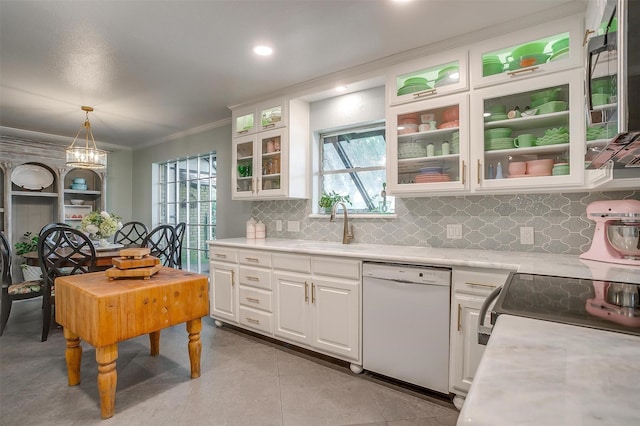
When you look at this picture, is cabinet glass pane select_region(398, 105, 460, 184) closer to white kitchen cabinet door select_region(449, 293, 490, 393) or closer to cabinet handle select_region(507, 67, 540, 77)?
cabinet handle select_region(507, 67, 540, 77)

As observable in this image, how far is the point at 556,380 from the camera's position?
1.64ft

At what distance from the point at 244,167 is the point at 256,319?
1.74 metres

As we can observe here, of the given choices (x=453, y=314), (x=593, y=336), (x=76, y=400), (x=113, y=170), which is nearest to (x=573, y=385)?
(x=593, y=336)

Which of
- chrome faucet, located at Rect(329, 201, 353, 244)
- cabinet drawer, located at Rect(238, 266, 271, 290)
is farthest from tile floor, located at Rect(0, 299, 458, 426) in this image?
chrome faucet, located at Rect(329, 201, 353, 244)

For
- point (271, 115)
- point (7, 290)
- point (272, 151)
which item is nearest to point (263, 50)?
point (271, 115)

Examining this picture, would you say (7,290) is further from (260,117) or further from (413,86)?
(413,86)

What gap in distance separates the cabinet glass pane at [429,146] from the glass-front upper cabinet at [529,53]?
0.99 feet

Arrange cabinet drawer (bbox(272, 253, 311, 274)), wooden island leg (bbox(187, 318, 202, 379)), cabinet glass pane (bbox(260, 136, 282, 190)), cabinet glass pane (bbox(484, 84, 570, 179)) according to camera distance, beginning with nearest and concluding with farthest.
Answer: cabinet glass pane (bbox(484, 84, 570, 179)) < wooden island leg (bbox(187, 318, 202, 379)) < cabinet drawer (bbox(272, 253, 311, 274)) < cabinet glass pane (bbox(260, 136, 282, 190))

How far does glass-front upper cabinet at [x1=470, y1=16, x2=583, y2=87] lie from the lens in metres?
1.98

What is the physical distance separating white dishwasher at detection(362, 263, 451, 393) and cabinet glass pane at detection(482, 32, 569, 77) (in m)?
1.44

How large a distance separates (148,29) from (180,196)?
351 cm

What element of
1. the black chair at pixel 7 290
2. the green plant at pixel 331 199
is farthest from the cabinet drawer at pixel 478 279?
the black chair at pixel 7 290

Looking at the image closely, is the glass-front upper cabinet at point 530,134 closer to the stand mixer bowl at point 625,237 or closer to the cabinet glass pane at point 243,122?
the stand mixer bowl at point 625,237

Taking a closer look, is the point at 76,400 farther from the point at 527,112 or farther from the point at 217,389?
the point at 527,112
